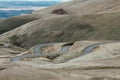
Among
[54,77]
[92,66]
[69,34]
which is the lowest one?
[69,34]

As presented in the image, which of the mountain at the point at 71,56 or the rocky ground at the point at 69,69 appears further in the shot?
the mountain at the point at 71,56

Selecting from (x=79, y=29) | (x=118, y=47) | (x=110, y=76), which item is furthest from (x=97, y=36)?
(x=110, y=76)

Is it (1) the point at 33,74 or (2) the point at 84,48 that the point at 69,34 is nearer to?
(2) the point at 84,48

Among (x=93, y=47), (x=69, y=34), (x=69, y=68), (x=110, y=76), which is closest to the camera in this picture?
(x=110, y=76)

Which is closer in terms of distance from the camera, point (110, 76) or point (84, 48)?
point (110, 76)

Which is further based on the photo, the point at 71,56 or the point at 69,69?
the point at 71,56

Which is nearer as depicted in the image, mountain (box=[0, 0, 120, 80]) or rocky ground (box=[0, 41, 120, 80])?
rocky ground (box=[0, 41, 120, 80])

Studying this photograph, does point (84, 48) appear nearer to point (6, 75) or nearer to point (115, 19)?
point (6, 75)

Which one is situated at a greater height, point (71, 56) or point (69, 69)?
point (69, 69)

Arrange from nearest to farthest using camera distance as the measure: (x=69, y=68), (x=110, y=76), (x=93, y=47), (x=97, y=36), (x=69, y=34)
→ (x=110, y=76)
(x=69, y=68)
(x=93, y=47)
(x=97, y=36)
(x=69, y=34)

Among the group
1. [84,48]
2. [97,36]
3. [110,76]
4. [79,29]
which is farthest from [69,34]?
[110,76]

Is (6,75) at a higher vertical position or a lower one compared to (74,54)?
higher
